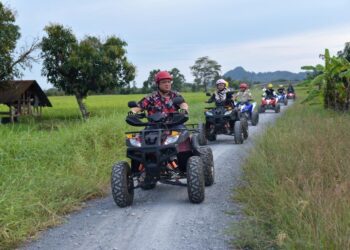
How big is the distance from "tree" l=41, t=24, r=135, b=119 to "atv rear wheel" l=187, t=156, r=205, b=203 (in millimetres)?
29666

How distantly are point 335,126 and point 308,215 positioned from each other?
6.20 m

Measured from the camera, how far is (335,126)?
412 inches

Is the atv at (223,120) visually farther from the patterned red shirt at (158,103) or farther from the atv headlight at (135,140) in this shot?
the atv headlight at (135,140)

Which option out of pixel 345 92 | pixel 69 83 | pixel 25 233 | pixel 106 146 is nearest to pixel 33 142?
pixel 106 146

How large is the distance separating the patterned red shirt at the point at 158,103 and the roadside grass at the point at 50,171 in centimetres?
153

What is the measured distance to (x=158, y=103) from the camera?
7.84m

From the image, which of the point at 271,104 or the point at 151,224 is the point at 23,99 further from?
the point at 151,224

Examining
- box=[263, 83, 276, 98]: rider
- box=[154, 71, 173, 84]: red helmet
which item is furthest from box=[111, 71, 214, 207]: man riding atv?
box=[263, 83, 276, 98]: rider

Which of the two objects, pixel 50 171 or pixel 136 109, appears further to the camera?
pixel 50 171

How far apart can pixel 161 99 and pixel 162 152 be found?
4.46 ft

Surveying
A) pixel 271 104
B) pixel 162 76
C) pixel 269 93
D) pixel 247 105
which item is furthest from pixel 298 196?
pixel 269 93

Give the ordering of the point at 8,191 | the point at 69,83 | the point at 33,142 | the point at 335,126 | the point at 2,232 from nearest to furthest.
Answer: the point at 2,232
the point at 8,191
the point at 33,142
the point at 335,126
the point at 69,83

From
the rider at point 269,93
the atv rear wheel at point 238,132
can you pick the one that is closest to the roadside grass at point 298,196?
the atv rear wheel at point 238,132

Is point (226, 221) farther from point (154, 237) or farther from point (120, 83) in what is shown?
point (120, 83)
